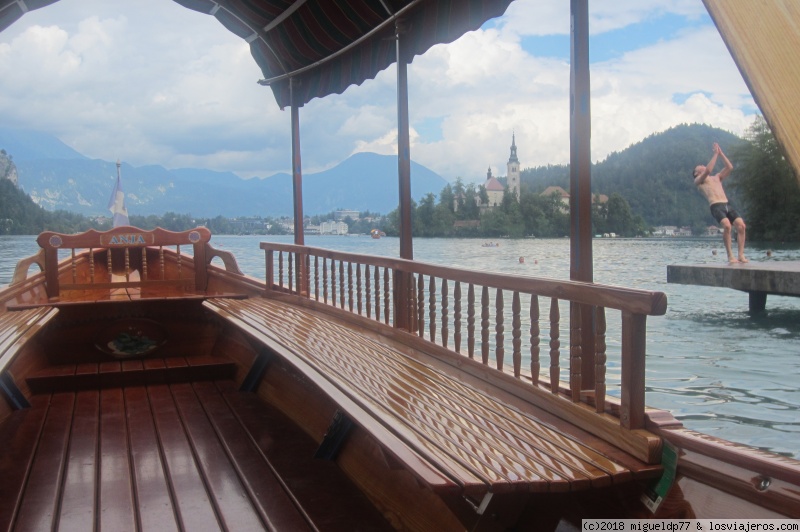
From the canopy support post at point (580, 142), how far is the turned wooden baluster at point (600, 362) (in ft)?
1.75

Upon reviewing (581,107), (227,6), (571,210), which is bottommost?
(571,210)

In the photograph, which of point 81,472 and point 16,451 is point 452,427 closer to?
point 81,472

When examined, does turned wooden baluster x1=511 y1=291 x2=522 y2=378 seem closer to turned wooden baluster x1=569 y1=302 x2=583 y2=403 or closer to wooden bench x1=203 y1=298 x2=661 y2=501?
wooden bench x1=203 y1=298 x2=661 y2=501

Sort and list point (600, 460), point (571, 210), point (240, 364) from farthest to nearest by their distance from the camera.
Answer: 1. point (240, 364)
2. point (571, 210)
3. point (600, 460)

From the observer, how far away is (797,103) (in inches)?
23.4

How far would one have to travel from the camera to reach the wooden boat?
191 centimetres

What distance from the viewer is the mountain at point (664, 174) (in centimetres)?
1230

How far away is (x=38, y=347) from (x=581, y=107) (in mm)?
4177

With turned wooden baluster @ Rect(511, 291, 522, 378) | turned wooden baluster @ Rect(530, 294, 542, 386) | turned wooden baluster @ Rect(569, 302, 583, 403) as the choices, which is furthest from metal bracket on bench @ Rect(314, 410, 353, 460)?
turned wooden baluster @ Rect(569, 302, 583, 403)

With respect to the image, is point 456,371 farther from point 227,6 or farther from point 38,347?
point 227,6

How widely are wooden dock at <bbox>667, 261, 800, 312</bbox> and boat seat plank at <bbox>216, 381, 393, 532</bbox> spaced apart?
10653mm

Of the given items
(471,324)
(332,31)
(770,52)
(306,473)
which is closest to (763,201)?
(332,31)

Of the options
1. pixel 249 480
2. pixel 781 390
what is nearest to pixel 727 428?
pixel 781 390

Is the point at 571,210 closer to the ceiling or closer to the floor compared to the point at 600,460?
closer to the ceiling
